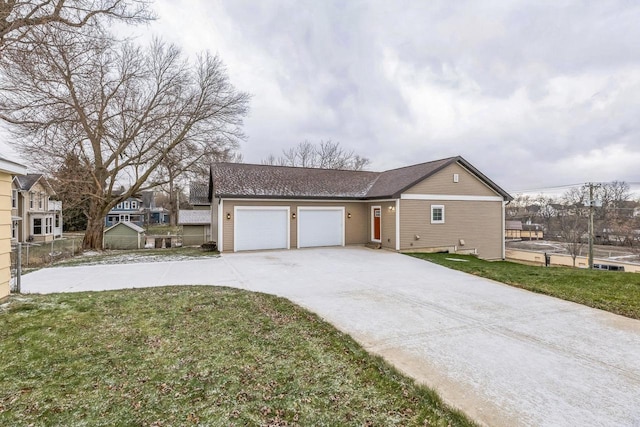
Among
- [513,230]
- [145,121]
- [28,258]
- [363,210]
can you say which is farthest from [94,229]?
[513,230]

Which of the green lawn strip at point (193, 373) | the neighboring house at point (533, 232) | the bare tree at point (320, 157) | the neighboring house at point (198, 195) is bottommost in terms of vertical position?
the neighboring house at point (533, 232)

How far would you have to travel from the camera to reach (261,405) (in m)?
2.64

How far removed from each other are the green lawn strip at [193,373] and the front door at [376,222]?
10854mm

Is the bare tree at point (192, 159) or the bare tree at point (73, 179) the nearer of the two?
the bare tree at point (73, 179)

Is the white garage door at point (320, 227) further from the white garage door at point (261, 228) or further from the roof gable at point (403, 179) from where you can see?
the roof gable at point (403, 179)

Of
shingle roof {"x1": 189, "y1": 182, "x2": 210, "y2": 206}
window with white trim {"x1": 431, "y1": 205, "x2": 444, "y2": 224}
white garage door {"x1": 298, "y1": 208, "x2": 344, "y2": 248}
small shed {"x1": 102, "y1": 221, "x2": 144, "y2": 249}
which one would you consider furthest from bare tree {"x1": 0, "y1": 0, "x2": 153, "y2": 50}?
shingle roof {"x1": 189, "y1": 182, "x2": 210, "y2": 206}

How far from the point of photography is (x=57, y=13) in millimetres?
5391

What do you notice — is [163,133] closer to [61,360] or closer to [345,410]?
[61,360]

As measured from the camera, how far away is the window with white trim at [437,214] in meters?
14.6

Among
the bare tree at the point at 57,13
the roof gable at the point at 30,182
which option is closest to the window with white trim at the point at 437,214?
the bare tree at the point at 57,13

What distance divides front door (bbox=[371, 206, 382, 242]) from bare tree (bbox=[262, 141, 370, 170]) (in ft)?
64.8

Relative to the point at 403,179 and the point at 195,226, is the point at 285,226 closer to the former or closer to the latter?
the point at 403,179

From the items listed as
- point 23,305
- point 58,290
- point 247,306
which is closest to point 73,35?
point 23,305

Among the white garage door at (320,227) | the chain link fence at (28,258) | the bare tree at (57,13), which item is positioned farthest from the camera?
the white garage door at (320,227)
